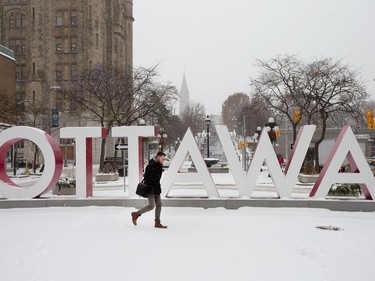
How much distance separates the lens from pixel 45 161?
13219mm

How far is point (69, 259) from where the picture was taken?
715cm

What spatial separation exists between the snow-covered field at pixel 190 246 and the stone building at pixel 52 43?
152 ft

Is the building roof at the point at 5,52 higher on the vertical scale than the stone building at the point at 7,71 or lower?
higher

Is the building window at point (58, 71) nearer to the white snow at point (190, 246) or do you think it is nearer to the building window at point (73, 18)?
the building window at point (73, 18)

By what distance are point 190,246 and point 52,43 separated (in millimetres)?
55392

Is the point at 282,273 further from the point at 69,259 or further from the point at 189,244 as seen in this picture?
the point at 69,259

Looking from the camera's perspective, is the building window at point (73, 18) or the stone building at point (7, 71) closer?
the stone building at point (7, 71)

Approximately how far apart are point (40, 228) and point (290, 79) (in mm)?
24078

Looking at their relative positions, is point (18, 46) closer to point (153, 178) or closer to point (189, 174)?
point (189, 174)

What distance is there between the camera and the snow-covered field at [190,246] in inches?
253

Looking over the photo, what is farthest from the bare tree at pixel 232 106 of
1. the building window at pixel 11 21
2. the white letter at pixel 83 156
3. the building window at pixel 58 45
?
the white letter at pixel 83 156

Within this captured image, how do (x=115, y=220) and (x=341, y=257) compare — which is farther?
(x=115, y=220)

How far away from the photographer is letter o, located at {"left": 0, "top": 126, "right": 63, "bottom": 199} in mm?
13211

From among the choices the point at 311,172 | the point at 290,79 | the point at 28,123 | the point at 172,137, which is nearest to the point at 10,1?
the point at 28,123
